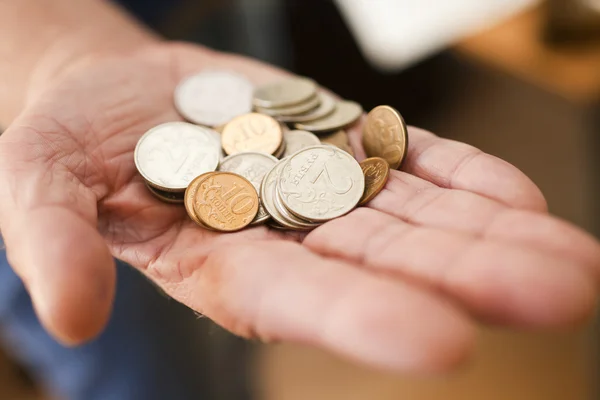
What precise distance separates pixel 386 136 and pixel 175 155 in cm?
40

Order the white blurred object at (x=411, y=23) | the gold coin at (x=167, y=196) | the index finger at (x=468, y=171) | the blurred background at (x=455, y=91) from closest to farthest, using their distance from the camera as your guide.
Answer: the index finger at (x=468, y=171), the gold coin at (x=167, y=196), the blurred background at (x=455, y=91), the white blurred object at (x=411, y=23)

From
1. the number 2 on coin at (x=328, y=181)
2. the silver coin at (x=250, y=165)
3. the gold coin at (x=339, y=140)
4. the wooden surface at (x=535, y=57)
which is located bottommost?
the wooden surface at (x=535, y=57)

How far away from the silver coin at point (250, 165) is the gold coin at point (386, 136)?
0.18m

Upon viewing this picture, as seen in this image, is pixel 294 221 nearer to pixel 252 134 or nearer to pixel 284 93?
pixel 252 134

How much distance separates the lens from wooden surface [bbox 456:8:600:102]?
2061mm

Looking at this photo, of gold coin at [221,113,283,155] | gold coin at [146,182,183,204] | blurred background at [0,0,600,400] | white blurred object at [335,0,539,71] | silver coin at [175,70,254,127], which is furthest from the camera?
white blurred object at [335,0,539,71]

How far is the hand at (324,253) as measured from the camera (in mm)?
648

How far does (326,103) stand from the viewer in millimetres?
1253

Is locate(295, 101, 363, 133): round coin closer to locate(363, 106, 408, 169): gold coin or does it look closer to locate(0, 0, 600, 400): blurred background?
locate(363, 106, 408, 169): gold coin

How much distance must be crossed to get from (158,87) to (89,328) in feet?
2.21

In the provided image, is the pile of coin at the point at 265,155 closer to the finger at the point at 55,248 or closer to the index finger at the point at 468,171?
the index finger at the point at 468,171

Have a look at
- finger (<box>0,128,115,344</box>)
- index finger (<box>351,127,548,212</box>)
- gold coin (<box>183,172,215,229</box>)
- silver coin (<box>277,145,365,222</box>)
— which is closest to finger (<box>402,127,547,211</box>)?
index finger (<box>351,127,548,212</box>)

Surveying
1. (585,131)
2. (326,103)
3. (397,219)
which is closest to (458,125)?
(585,131)

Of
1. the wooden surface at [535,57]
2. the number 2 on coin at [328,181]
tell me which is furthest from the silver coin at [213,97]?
the wooden surface at [535,57]
